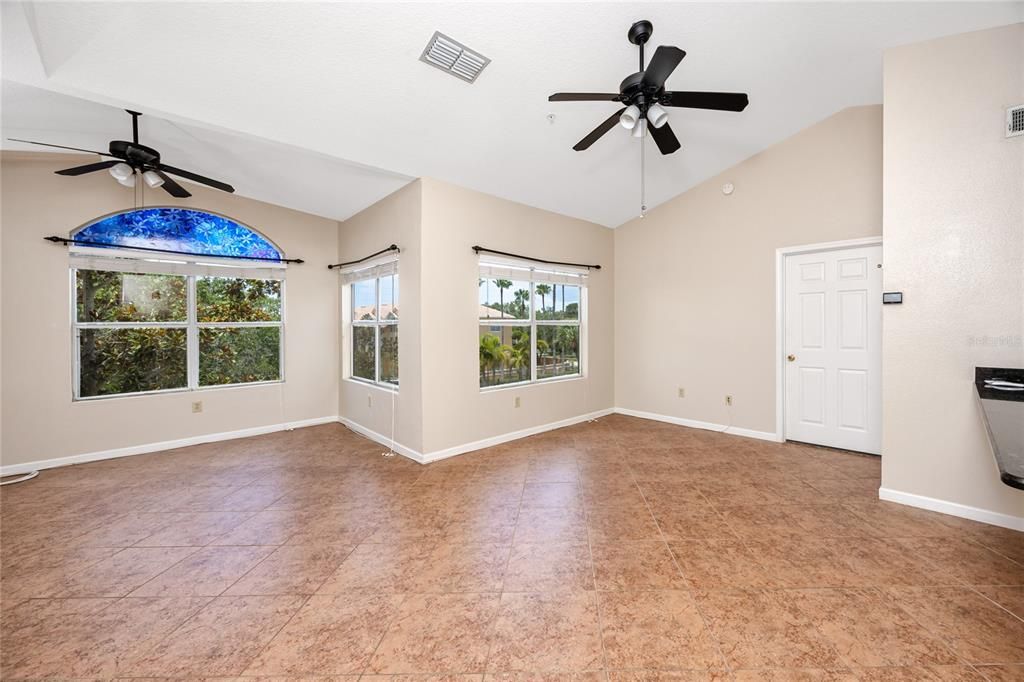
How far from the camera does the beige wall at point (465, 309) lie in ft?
12.3


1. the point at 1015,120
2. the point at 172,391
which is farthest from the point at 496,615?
the point at 172,391

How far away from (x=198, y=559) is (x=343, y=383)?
124 inches

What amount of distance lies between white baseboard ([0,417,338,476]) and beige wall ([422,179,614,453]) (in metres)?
2.36

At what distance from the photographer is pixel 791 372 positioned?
421 cm

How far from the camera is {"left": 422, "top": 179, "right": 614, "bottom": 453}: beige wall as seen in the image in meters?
3.74

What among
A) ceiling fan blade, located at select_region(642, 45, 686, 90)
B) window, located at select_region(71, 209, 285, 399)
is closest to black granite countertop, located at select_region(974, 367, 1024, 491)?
ceiling fan blade, located at select_region(642, 45, 686, 90)

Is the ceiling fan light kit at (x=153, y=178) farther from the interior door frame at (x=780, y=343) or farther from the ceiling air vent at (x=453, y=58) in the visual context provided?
A: the interior door frame at (x=780, y=343)

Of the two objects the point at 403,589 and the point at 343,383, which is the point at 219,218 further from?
the point at 403,589

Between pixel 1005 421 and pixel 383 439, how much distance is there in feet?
A: 14.9

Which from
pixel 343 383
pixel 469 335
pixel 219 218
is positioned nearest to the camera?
pixel 469 335

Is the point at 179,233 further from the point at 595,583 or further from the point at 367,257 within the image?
the point at 595,583

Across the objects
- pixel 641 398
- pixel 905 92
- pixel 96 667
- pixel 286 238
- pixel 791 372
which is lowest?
pixel 96 667

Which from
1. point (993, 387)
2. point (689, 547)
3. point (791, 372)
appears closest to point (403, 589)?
point (689, 547)

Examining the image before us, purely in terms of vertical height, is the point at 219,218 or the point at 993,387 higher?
the point at 219,218
